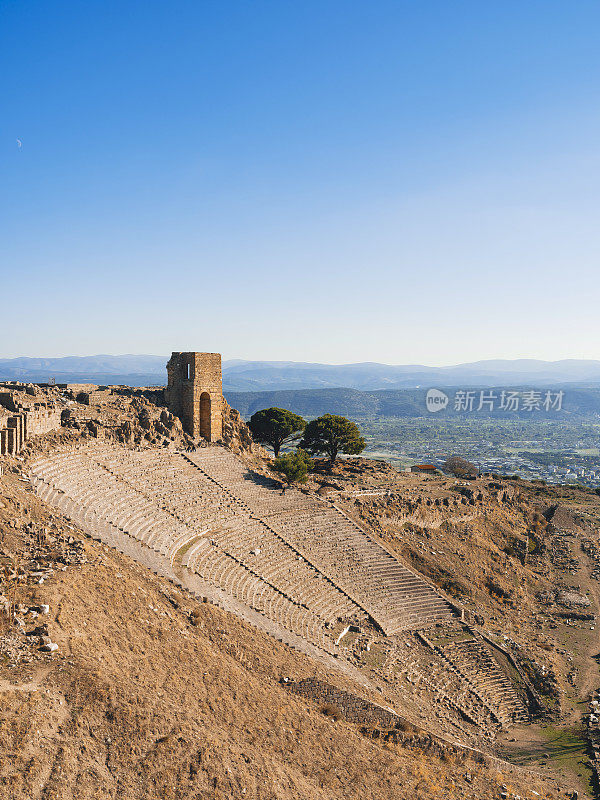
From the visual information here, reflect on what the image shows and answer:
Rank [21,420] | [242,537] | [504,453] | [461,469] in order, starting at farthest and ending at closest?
[504,453] → [461,469] → [242,537] → [21,420]

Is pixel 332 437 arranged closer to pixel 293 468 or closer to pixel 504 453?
pixel 293 468

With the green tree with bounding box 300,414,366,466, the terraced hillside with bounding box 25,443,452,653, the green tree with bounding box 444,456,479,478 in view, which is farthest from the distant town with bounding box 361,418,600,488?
the terraced hillside with bounding box 25,443,452,653

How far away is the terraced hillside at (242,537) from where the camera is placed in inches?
A: 963

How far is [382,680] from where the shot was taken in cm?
2297

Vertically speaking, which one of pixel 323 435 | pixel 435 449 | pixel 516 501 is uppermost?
pixel 323 435

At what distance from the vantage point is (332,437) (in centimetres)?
4794

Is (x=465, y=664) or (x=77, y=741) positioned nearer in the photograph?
(x=77, y=741)

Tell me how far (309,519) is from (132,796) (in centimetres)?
2292

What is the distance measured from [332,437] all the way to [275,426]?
5.67 metres

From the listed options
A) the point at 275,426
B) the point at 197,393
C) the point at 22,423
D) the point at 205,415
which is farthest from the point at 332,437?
the point at 22,423

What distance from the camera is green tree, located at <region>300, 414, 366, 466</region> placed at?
158 feet

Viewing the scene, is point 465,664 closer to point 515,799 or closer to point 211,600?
point 515,799

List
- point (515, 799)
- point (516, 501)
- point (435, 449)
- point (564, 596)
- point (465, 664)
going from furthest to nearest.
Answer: point (435, 449)
point (516, 501)
point (564, 596)
point (465, 664)
point (515, 799)

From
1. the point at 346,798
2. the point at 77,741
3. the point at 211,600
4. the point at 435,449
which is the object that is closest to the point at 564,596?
the point at 211,600
